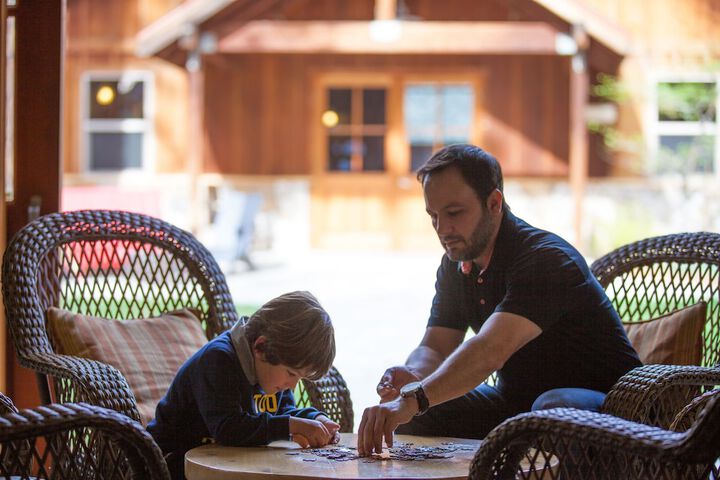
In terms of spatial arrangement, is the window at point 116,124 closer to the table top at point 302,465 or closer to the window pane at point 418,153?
the window pane at point 418,153

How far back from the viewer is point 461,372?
2.33m

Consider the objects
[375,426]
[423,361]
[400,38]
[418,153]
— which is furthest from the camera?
[418,153]

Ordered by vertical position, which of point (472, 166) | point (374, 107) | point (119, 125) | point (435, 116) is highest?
point (374, 107)

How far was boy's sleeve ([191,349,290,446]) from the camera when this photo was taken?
226 cm

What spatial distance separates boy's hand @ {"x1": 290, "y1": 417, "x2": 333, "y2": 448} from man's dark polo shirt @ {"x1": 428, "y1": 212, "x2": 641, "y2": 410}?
19.2 inches

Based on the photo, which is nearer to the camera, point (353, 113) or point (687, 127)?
point (687, 127)

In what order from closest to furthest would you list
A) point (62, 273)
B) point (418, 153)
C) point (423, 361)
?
point (423, 361) → point (62, 273) → point (418, 153)

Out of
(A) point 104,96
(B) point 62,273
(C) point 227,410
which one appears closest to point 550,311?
(C) point 227,410

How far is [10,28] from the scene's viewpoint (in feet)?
11.3

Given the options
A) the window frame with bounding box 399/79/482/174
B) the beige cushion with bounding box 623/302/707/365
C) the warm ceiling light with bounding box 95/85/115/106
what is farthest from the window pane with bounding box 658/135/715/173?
the beige cushion with bounding box 623/302/707/365

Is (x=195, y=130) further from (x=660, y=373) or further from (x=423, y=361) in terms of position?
(x=660, y=373)

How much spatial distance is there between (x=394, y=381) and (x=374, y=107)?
33.6ft

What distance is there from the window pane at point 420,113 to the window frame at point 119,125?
9.94 ft

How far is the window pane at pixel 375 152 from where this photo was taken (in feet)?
41.5
